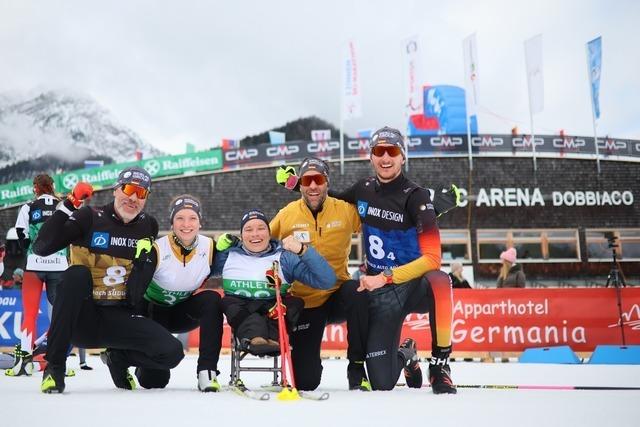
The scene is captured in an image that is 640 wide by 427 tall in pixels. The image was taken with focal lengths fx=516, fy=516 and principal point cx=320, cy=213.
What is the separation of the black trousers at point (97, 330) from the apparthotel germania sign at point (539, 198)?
799 inches

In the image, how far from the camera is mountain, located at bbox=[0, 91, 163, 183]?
31.7m

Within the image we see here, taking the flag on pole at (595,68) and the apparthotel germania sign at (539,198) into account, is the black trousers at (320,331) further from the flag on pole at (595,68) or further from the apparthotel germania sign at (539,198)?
the flag on pole at (595,68)

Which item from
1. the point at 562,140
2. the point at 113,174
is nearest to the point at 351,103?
the point at 562,140

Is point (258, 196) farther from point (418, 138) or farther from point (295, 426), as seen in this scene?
point (295, 426)

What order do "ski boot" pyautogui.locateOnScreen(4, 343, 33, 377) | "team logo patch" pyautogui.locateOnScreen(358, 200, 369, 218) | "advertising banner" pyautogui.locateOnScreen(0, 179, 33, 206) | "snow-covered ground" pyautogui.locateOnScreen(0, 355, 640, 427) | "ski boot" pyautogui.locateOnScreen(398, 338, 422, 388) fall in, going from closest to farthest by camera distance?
"snow-covered ground" pyautogui.locateOnScreen(0, 355, 640, 427)
"ski boot" pyautogui.locateOnScreen(398, 338, 422, 388)
"team logo patch" pyautogui.locateOnScreen(358, 200, 369, 218)
"ski boot" pyautogui.locateOnScreen(4, 343, 33, 377)
"advertising banner" pyautogui.locateOnScreen(0, 179, 33, 206)

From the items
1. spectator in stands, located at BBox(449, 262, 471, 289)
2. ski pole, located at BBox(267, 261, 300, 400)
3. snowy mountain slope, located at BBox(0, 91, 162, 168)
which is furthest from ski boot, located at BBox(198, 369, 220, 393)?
snowy mountain slope, located at BBox(0, 91, 162, 168)

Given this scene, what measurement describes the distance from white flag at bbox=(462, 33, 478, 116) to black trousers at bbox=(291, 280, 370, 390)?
1979 cm

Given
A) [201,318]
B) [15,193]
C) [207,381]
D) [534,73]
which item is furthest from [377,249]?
[15,193]

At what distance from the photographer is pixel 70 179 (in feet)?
76.1

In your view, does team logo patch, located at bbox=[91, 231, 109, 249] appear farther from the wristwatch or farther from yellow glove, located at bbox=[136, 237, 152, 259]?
the wristwatch

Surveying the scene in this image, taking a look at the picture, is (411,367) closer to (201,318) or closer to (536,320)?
(201,318)

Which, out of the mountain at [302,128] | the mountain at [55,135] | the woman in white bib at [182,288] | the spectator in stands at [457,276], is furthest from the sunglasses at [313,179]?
the mountain at [302,128]

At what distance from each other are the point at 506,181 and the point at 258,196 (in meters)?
11.0

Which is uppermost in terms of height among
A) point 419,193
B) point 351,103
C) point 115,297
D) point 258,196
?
point 351,103
